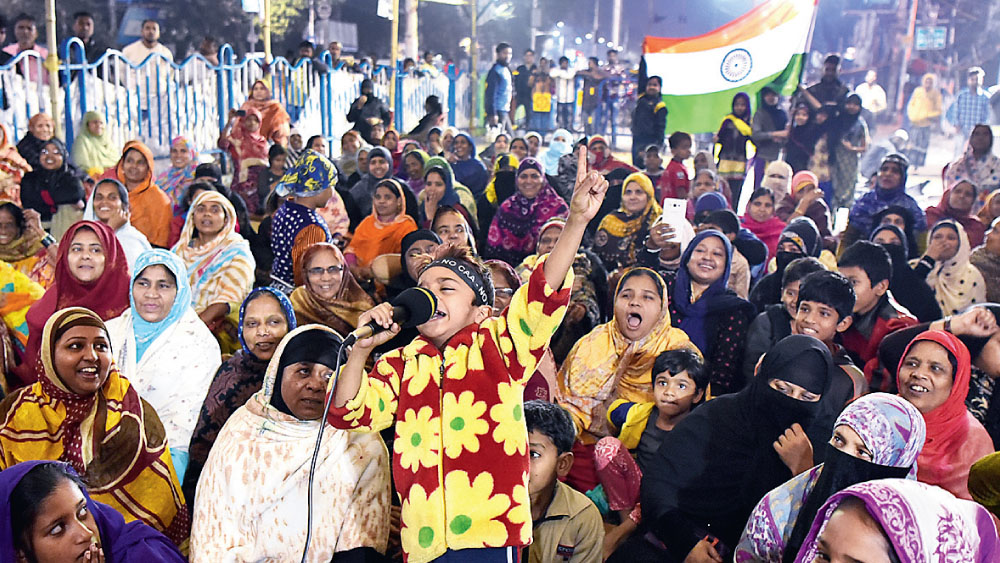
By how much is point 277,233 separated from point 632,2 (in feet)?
80.6

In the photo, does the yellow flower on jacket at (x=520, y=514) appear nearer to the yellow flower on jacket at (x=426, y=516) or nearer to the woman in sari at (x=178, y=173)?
the yellow flower on jacket at (x=426, y=516)

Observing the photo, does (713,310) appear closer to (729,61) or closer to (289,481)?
Answer: (289,481)

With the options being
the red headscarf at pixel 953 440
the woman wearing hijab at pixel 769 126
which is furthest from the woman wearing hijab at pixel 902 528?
the woman wearing hijab at pixel 769 126

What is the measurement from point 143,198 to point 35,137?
1436 mm

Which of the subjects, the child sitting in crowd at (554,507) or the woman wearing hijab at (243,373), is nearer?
the child sitting in crowd at (554,507)

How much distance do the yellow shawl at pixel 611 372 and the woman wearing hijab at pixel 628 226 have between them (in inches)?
72.7

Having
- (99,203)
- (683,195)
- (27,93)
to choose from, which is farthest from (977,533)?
(27,93)

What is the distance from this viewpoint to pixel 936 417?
109 inches

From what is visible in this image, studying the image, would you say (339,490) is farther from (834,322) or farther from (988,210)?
(988,210)

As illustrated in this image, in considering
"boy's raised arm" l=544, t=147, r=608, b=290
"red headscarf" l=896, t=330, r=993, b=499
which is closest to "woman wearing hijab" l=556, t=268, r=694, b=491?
"red headscarf" l=896, t=330, r=993, b=499

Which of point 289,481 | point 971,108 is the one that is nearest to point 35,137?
point 289,481

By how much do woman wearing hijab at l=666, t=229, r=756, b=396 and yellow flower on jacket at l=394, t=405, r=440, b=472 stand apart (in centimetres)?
194

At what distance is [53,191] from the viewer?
19.8 ft

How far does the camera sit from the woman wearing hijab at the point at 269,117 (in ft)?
28.3
